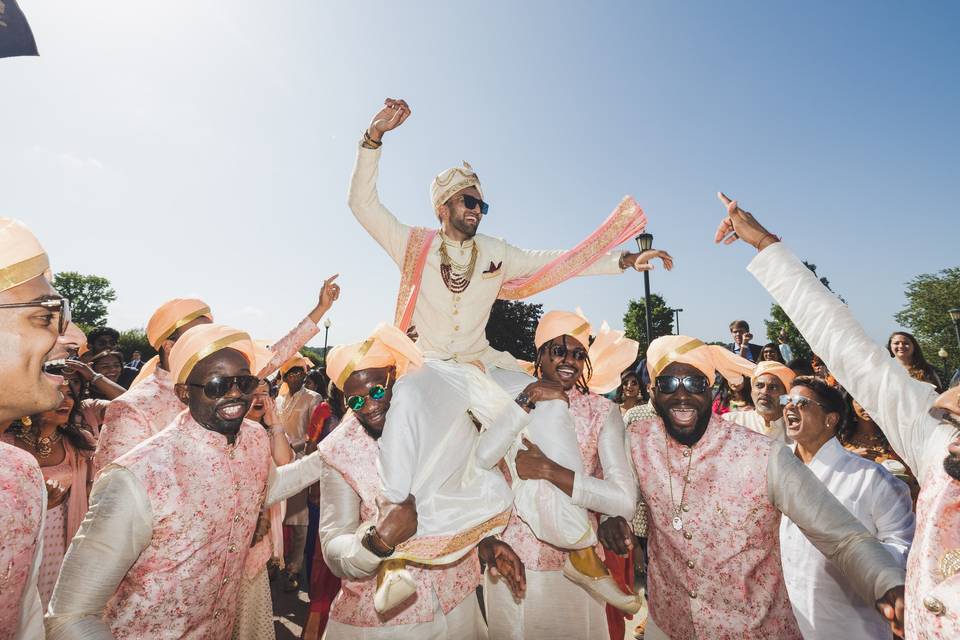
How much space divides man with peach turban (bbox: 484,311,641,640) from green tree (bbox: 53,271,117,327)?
85.8 metres

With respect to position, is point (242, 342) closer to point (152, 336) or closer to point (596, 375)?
point (152, 336)

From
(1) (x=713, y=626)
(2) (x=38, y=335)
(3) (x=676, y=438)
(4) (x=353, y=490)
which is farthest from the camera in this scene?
(3) (x=676, y=438)

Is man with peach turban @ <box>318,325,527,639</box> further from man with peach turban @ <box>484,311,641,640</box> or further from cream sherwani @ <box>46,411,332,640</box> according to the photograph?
cream sherwani @ <box>46,411,332,640</box>

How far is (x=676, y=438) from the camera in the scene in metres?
2.94

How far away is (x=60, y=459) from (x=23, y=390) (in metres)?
3.33

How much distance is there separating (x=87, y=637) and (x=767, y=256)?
11.4ft

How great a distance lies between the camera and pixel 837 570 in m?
3.19

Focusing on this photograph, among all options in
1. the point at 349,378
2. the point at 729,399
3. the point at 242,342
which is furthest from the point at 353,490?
the point at 729,399

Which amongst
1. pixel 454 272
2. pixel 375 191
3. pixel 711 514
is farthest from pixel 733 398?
pixel 375 191

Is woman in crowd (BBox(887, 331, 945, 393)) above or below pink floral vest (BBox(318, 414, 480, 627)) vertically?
above

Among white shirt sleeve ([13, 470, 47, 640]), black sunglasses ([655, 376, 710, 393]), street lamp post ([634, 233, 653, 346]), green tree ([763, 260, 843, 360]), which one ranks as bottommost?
white shirt sleeve ([13, 470, 47, 640])

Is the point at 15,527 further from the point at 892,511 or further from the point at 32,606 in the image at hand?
the point at 892,511

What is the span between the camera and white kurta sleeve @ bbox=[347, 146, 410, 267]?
143 inches

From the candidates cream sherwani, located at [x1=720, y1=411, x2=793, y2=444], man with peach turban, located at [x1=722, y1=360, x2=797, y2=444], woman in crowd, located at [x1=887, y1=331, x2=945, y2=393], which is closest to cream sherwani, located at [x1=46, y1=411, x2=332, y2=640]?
cream sherwani, located at [x1=720, y1=411, x2=793, y2=444]
